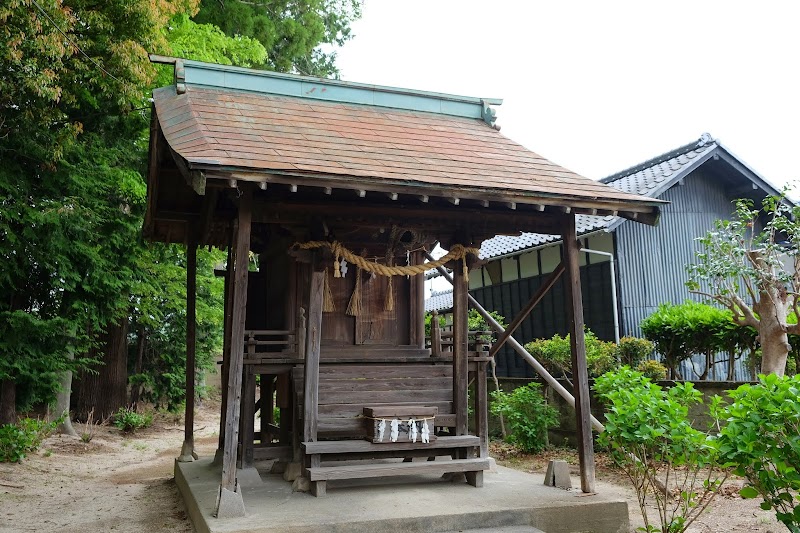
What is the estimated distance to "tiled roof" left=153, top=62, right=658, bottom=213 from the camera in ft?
23.5

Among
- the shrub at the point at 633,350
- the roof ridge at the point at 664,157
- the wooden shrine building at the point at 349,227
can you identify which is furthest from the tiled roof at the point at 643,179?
the wooden shrine building at the point at 349,227

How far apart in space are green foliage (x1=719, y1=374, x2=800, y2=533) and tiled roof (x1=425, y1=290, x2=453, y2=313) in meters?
19.4

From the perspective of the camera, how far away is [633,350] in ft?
47.3

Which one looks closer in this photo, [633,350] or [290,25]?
[633,350]

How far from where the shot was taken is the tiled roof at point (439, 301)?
87.1 ft

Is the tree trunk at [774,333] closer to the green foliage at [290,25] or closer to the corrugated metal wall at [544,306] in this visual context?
the corrugated metal wall at [544,306]

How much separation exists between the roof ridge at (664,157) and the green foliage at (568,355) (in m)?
7.04

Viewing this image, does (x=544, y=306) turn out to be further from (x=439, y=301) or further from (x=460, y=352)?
(x=460, y=352)

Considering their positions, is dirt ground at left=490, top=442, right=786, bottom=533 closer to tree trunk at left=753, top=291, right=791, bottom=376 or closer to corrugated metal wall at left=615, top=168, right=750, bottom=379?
tree trunk at left=753, top=291, right=791, bottom=376

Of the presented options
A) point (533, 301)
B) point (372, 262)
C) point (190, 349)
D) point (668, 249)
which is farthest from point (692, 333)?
point (190, 349)

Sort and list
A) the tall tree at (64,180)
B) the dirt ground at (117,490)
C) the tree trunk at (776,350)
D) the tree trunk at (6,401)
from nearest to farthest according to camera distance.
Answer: the dirt ground at (117,490)
the tree trunk at (776,350)
the tall tree at (64,180)
the tree trunk at (6,401)

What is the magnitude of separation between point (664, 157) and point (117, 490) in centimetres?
1673

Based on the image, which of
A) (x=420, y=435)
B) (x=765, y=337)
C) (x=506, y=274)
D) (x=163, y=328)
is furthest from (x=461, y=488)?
(x=163, y=328)

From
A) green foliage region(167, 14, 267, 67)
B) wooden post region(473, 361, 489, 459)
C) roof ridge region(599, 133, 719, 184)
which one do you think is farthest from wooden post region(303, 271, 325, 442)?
roof ridge region(599, 133, 719, 184)
